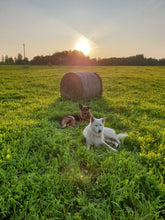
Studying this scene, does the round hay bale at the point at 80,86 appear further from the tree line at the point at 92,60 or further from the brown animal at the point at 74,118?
the tree line at the point at 92,60

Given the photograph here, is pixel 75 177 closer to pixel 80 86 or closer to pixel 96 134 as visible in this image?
pixel 96 134

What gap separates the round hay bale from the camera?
809cm

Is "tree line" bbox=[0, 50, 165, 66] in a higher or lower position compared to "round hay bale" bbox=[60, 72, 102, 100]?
higher

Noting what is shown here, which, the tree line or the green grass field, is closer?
the green grass field

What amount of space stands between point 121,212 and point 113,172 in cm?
76

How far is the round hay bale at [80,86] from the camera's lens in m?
8.09

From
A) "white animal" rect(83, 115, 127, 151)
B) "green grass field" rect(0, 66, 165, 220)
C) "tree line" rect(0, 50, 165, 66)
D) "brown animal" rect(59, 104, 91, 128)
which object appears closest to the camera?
Answer: "green grass field" rect(0, 66, 165, 220)

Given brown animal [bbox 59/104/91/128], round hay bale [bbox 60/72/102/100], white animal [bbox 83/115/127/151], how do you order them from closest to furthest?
white animal [bbox 83/115/127/151]
brown animal [bbox 59/104/91/128]
round hay bale [bbox 60/72/102/100]

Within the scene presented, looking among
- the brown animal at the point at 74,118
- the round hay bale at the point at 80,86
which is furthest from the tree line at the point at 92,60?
the brown animal at the point at 74,118

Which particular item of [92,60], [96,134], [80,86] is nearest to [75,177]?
[96,134]

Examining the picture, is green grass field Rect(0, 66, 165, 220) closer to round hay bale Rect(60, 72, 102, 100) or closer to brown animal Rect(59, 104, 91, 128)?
→ brown animal Rect(59, 104, 91, 128)

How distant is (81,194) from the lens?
2.43 meters

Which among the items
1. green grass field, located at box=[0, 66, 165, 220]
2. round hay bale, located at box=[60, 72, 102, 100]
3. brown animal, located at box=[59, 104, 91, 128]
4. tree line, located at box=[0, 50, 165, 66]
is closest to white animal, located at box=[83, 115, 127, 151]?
green grass field, located at box=[0, 66, 165, 220]

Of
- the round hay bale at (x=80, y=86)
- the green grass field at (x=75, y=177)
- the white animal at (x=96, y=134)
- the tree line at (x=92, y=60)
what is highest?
the tree line at (x=92, y=60)
